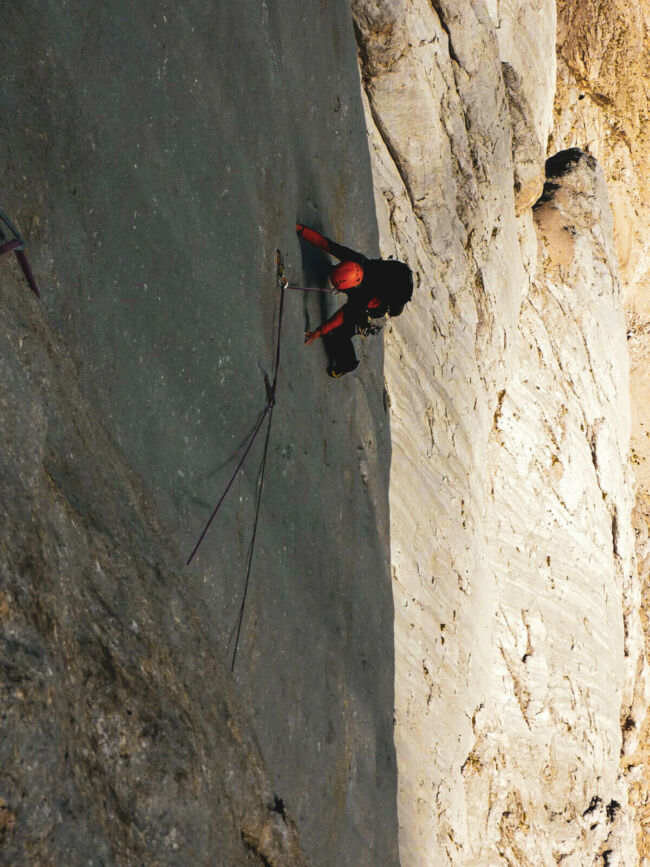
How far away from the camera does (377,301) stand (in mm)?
6562

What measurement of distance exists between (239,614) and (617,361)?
10131 mm

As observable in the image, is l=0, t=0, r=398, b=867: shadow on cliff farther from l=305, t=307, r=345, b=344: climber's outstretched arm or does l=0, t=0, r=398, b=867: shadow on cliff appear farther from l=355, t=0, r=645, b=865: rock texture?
l=355, t=0, r=645, b=865: rock texture

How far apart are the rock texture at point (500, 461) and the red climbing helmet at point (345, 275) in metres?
2.16

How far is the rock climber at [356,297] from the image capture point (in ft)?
21.3

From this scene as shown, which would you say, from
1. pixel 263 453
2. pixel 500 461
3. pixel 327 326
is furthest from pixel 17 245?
pixel 500 461

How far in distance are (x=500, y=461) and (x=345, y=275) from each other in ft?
18.9

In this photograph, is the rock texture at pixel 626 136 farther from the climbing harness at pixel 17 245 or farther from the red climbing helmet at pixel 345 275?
the climbing harness at pixel 17 245

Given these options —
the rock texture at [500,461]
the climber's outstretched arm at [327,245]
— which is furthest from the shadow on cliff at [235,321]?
the rock texture at [500,461]

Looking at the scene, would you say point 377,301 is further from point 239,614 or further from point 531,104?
point 531,104

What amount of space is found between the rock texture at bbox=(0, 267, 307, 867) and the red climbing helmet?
9.03 ft

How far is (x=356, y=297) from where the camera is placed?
21.4ft

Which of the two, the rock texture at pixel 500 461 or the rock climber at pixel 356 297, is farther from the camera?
the rock texture at pixel 500 461

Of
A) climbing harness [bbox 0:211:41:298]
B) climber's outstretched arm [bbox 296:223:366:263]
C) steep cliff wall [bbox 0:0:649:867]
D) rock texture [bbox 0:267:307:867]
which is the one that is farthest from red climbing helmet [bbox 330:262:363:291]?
climbing harness [bbox 0:211:41:298]

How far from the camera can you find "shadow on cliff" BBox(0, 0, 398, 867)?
4.00 meters
